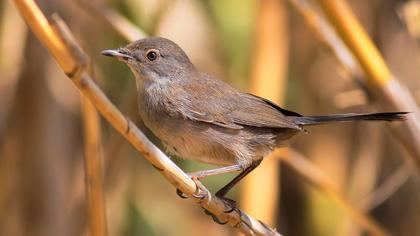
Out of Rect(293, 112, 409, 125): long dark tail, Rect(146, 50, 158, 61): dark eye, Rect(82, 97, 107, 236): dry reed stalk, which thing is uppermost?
Rect(293, 112, 409, 125): long dark tail

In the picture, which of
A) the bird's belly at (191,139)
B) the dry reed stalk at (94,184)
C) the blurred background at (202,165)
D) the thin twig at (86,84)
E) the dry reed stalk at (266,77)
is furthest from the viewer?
the blurred background at (202,165)

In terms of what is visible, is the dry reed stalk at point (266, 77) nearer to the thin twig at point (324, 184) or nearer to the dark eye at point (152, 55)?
the thin twig at point (324, 184)

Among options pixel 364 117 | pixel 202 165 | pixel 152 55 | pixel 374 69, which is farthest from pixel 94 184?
pixel 202 165

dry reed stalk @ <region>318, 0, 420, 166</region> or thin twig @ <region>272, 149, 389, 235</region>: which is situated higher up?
dry reed stalk @ <region>318, 0, 420, 166</region>

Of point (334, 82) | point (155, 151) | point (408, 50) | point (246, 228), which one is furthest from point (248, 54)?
point (155, 151)

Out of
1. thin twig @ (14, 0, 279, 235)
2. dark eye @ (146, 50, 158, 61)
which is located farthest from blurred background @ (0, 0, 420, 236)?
thin twig @ (14, 0, 279, 235)

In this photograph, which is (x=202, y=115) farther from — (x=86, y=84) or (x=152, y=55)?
(x=86, y=84)

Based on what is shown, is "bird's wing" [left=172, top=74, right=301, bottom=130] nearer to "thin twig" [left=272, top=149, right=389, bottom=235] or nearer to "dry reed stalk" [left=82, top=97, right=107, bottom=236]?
"dry reed stalk" [left=82, top=97, right=107, bottom=236]

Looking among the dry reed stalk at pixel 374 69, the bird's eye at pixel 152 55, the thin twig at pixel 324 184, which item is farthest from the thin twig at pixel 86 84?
the thin twig at pixel 324 184
